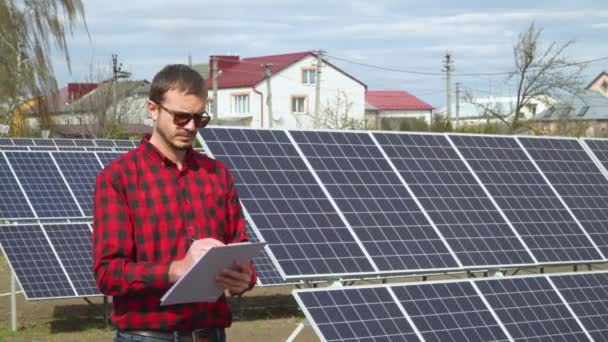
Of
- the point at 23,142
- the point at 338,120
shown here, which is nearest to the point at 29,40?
the point at 23,142

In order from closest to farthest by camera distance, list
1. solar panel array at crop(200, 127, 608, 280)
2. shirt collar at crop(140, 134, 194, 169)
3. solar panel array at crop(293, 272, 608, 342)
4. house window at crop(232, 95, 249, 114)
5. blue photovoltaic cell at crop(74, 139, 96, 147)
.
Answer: shirt collar at crop(140, 134, 194, 169)
solar panel array at crop(293, 272, 608, 342)
solar panel array at crop(200, 127, 608, 280)
blue photovoltaic cell at crop(74, 139, 96, 147)
house window at crop(232, 95, 249, 114)

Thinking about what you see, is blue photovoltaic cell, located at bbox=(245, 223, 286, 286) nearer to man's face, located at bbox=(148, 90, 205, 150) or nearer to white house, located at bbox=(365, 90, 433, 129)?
man's face, located at bbox=(148, 90, 205, 150)

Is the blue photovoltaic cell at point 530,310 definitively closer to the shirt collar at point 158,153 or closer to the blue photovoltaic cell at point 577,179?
the blue photovoltaic cell at point 577,179

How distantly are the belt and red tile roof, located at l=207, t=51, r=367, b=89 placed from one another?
6845 centimetres

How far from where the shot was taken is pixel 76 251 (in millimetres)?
12742

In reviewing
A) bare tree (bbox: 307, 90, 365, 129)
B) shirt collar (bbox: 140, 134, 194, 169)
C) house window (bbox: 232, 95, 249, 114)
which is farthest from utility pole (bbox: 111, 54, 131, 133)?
shirt collar (bbox: 140, 134, 194, 169)

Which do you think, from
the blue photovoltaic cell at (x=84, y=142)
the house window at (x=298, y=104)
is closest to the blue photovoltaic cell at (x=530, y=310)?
the blue photovoltaic cell at (x=84, y=142)

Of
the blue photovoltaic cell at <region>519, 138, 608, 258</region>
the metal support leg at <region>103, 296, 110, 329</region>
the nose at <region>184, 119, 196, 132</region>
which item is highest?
the nose at <region>184, 119, 196, 132</region>

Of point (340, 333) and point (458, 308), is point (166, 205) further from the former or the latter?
point (458, 308)

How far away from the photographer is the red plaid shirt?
3781mm

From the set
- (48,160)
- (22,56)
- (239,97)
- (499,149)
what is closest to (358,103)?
(239,97)

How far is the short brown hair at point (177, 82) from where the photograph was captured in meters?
3.92

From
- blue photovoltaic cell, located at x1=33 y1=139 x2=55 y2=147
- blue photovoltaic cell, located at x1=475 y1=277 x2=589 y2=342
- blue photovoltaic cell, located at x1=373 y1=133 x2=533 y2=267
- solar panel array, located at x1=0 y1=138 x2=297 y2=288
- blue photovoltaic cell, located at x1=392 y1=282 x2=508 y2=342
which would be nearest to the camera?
blue photovoltaic cell, located at x1=392 y1=282 x2=508 y2=342

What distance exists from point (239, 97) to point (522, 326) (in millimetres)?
66640
